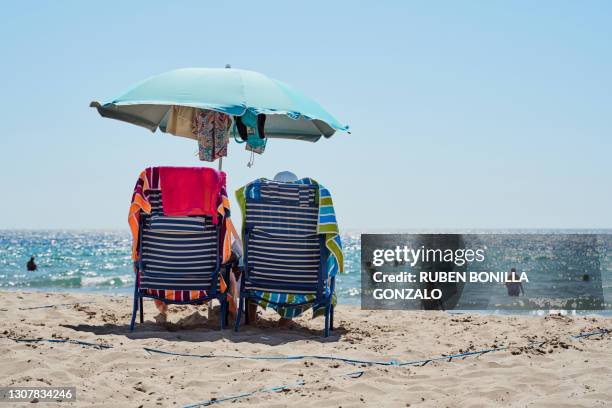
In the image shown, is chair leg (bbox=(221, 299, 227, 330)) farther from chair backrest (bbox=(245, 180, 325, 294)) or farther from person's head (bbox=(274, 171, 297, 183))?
person's head (bbox=(274, 171, 297, 183))

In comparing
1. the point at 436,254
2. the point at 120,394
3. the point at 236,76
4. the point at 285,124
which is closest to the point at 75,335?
the point at 120,394

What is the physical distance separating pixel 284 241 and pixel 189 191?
0.88 meters

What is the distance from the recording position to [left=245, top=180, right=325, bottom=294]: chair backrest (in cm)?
583

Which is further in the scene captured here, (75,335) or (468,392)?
(75,335)

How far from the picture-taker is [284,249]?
5859mm

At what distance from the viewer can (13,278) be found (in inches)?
1024

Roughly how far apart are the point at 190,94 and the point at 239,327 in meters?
2.06

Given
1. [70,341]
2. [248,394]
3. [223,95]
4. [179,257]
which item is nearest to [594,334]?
[248,394]

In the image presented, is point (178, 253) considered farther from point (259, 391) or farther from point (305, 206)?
point (259, 391)

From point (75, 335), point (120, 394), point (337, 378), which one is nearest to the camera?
point (120, 394)

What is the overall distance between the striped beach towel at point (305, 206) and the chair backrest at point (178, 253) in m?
0.36

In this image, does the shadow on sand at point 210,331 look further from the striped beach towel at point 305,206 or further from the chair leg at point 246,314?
the striped beach towel at point 305,206

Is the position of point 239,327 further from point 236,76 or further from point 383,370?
point 236,76

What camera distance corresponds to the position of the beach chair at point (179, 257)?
19.0 feet
